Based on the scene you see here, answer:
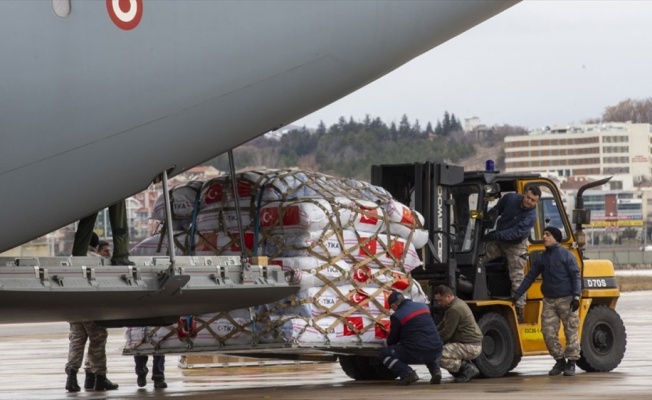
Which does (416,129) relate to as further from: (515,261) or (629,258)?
(515,261)

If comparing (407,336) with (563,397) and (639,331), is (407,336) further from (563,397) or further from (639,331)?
(639,331)

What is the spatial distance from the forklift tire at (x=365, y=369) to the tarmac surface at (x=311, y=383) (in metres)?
0.17

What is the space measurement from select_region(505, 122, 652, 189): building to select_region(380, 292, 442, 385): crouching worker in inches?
5624

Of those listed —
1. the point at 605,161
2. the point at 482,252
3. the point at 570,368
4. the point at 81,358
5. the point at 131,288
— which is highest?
the point at 605,161

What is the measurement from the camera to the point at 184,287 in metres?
12.3

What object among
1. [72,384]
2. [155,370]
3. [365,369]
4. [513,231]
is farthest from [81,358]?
[513,231]

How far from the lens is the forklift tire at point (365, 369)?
17.5 metres

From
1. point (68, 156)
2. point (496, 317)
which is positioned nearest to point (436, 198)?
point (496, 317)

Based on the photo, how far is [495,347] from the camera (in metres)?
17.2

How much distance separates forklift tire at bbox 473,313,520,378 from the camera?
1695cm

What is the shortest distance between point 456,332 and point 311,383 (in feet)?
7.31

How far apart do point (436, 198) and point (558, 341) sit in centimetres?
231

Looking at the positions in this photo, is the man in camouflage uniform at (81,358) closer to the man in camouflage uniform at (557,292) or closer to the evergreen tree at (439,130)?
the man in camouflage uniform at (557,292)

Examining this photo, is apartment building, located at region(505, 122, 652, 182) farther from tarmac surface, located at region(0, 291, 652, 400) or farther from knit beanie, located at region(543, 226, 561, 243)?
knit beanie, located at region(543, 226, 561, 243)
